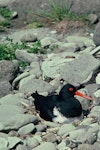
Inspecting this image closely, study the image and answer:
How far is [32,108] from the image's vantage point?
11.9m

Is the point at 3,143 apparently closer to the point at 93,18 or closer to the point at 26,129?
the point at 26,129

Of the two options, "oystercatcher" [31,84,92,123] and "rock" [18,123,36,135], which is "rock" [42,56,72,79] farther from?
"rock" [18,123,36,135]

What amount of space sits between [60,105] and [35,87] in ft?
4.02

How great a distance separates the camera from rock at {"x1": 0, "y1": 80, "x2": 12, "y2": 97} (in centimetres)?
1264

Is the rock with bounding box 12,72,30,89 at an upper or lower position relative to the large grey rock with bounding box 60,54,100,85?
lower

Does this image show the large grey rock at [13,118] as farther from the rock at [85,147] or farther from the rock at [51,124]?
the rock at [85,147]

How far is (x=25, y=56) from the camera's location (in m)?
14.4

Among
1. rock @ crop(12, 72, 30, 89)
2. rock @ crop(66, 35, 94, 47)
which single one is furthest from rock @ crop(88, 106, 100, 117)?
rock @ crop(66, 35, 94, 47)

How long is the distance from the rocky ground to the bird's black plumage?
0.14 metres

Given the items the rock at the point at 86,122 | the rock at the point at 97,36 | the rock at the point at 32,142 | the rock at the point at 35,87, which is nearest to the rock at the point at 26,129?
the rock at the point at 32,142

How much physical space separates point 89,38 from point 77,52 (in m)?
1.10

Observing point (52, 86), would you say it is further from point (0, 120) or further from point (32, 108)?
point (0, 120)

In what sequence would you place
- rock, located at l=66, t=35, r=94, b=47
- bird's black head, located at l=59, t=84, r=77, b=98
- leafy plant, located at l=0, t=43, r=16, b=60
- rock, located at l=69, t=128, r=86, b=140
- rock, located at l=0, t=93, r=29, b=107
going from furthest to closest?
rock, located at l=66, t=35, r=94, b=47, leafy plant, located at l=0, t=43, r=16, b=60, rock, located at l=0, t=93, r=29, b=107, bird's black head, located at l=59, t=84, r=77, b=98, rock, located at l=69, t=128, r=86, b=140

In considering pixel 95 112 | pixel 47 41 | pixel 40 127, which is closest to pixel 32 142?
pixel 40 127
